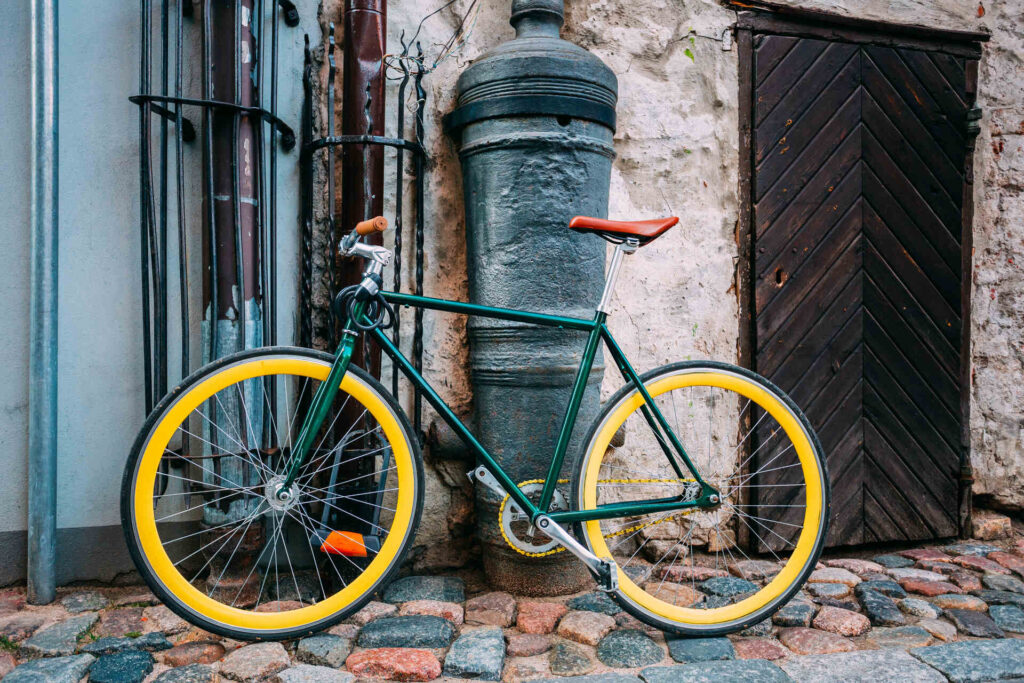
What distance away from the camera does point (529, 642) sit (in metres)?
2.57

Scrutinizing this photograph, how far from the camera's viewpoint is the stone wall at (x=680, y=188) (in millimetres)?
3312

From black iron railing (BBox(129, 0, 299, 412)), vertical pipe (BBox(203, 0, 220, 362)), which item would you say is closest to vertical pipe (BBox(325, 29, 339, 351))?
black iron railing (BBox(129, 0, 299, 412))

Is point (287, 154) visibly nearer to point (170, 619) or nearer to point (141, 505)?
point (141, 505)

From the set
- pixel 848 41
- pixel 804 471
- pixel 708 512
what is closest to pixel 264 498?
pixel 708 512

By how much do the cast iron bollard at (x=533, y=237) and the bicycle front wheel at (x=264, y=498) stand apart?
1.70 feet

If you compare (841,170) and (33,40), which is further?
(841,170)

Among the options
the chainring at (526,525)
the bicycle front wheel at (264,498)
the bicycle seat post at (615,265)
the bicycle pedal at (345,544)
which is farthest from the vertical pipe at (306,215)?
the bicycle seat post at (615,265)

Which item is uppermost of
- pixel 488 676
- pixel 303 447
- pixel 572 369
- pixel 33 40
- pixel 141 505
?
pixel 33 40

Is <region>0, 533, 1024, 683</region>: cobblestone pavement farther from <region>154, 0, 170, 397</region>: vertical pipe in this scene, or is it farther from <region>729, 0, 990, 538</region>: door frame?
<region>729, 0, 990, 538</region>: door frame

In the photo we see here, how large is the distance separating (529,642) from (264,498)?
101cm

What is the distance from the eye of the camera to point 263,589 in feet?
9.69

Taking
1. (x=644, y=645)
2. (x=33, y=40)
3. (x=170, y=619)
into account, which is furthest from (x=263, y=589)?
(x=33, y=40)

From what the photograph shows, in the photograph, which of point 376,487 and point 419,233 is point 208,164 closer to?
point 419,233

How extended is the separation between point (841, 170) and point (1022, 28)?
137cm
